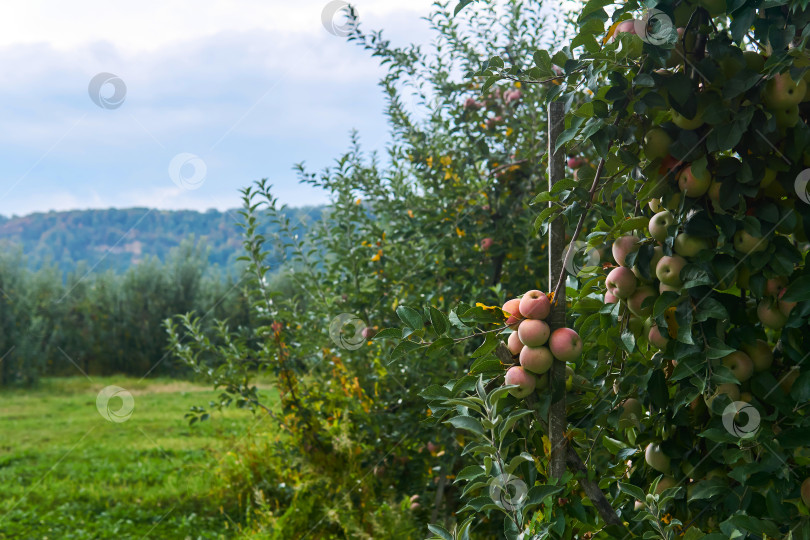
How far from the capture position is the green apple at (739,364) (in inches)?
36.3

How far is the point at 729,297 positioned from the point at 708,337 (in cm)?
9

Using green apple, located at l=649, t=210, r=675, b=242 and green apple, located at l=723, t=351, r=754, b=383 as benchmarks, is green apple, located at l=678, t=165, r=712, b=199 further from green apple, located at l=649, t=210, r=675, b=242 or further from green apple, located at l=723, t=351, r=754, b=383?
green apple, located at l=723, t=351, r=754, b=383

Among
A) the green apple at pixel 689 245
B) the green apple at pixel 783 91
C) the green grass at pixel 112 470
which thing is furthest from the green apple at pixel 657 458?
the green grass at pixel 112 470

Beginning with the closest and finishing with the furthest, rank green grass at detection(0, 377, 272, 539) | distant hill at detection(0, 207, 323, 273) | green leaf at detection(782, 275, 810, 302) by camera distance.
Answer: green leaf at detection(782, 275, 810, 302)
green grass at detection(0, 377, 272, 539)
distant hill at detection(0, 207, 323, 273)

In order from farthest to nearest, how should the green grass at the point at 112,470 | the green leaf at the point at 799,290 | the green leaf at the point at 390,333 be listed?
the green grass at the point at 112,470, the green leaf at the point at 390,333, the green leaf at the point at 799,290

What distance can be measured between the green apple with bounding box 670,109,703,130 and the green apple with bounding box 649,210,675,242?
0.13m

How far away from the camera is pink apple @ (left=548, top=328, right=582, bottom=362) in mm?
959

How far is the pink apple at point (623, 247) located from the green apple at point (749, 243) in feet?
0.47

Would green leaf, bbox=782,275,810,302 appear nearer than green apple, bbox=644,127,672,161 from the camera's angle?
Yes

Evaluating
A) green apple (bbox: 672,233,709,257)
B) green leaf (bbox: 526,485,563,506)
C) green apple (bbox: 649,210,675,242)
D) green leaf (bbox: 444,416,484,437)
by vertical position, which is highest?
green apple (bbox: 649,210,675,242)

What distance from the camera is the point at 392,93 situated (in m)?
2.90

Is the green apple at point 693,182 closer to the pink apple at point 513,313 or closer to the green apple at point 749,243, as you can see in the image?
the green apple at point 749,243

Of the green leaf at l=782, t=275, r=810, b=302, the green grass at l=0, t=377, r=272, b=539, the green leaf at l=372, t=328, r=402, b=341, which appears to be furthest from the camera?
the green grass at l=0, t=377, r=272, b=539

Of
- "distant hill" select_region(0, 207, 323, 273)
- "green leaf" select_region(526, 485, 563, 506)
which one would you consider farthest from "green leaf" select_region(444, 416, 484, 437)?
"distant hill" select_region(0, 207, 323, 273)
